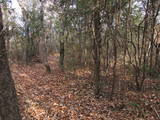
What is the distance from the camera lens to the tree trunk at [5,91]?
14.6ft

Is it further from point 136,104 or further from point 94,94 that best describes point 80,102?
point 136,104

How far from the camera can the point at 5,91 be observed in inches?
178

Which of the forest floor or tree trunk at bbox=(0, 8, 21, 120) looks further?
the forest floor

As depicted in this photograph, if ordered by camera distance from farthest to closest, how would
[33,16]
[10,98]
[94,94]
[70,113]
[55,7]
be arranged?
[33,16]
[55,7]
[94,94]
[70,113]
[10,98]

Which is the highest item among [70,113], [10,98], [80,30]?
[80,30]

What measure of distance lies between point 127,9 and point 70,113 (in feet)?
18.8

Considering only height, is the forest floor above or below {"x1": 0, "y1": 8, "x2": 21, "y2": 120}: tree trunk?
below

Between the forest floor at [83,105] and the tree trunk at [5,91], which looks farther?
the forest floor at [83,105]

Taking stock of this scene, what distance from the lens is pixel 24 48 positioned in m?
28.0

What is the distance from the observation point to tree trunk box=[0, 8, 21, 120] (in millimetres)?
4453

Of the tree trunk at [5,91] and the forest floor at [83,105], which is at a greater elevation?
the tree trunk at [5,91]

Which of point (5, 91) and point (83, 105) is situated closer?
point (5, 91)

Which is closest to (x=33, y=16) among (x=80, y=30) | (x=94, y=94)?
(x=80, y=30)

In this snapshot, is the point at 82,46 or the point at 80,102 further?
the point at 82,46
